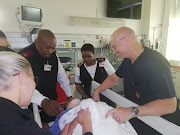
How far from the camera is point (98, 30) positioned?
4105 millimetres

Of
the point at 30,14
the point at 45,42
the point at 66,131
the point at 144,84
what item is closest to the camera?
the point at 66,131

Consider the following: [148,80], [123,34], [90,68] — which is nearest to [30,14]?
[90,68]

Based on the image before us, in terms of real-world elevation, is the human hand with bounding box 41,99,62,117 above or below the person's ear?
below

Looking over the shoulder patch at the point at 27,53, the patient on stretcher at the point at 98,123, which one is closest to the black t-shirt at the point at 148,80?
the patient on stretcher at the point at 98,123

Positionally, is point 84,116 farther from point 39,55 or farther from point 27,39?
point 27,39

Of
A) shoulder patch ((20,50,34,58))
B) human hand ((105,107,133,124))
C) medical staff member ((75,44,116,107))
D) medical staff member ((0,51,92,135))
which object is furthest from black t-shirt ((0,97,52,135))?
medical staff member ((75,44,116,107))

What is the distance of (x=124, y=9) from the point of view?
4.16 m

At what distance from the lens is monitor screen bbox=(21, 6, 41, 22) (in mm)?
3043

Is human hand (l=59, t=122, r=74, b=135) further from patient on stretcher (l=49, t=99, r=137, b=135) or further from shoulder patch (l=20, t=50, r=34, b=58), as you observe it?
shoulder patch (l=20, t=50, r=34, b=58)

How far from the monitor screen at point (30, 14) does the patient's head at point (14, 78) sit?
2712 mm

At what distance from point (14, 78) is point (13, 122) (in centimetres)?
21

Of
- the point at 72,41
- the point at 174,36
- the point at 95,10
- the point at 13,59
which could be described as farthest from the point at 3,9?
the point at 174,36

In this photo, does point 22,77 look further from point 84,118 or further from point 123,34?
point 123,34

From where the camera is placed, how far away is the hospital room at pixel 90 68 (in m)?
0.79
